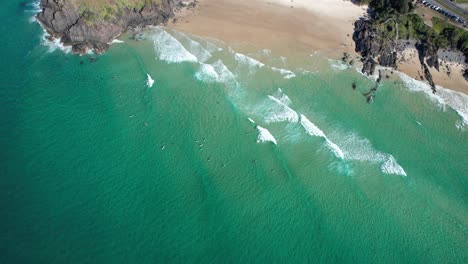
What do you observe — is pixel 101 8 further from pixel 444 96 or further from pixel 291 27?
pixel 444 96

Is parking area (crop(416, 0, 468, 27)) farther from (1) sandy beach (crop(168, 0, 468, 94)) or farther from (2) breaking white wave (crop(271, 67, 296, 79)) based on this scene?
(2) breaking white wave (crop(271, 67, 296, 79))

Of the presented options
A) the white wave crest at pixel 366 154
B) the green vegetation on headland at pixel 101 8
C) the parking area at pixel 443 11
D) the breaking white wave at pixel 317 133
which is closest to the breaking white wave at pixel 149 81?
the green vegetation on headland at pixel 101 8

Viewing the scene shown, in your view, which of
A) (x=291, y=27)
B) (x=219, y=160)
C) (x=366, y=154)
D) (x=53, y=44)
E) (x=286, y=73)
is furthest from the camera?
(x=291, y=27)


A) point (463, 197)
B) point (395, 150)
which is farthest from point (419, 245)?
point (395, 150)

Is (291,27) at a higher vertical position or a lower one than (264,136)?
higher

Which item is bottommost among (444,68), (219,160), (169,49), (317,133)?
(219,160)

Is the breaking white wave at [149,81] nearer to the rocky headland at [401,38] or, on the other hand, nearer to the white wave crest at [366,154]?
the white wave crest at [366,154]

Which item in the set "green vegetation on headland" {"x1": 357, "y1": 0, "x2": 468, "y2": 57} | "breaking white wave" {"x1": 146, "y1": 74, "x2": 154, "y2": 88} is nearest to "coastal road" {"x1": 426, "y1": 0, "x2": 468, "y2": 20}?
"green vegetation on headland" {"x1": 357, "y1": 0, "x2": 468, "y2": 57}

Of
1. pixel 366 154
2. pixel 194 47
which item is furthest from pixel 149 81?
pixel 366 154
